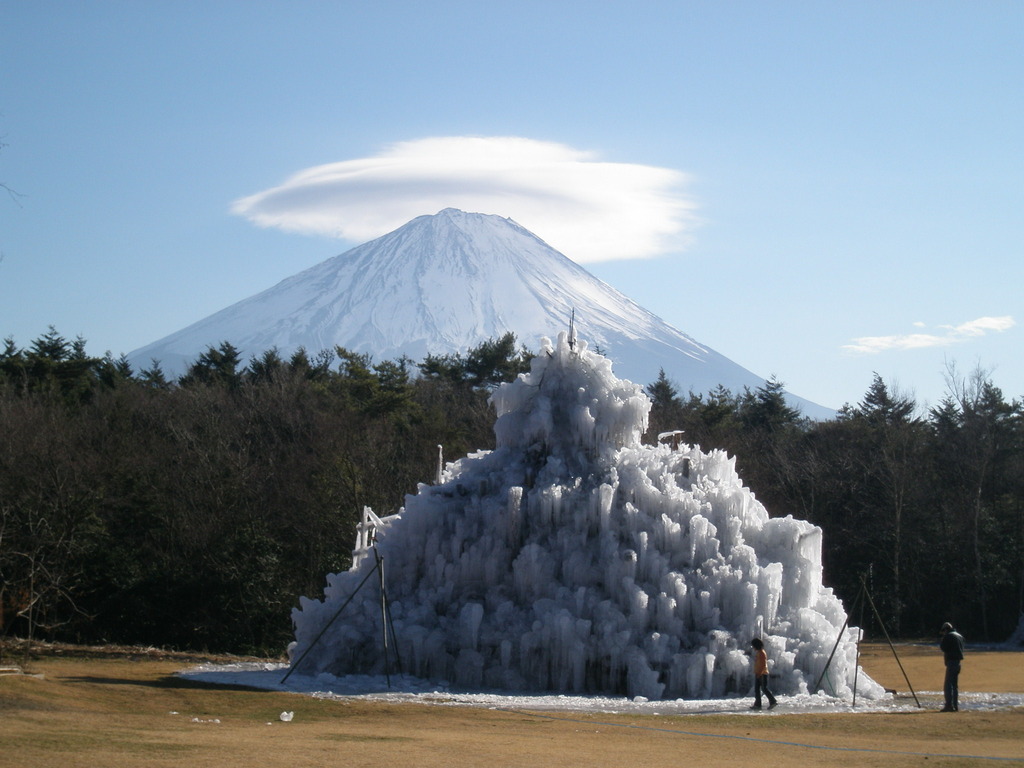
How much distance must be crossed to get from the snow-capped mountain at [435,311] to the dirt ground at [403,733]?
114 m

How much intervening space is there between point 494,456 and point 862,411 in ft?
140

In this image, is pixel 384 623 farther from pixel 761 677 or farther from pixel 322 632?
pixel 761 677

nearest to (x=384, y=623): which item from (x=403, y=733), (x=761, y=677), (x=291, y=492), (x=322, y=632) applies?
(x=322, y=632)

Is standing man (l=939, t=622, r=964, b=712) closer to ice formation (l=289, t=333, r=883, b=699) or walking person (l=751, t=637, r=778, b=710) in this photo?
ice formation (l=289, t=333, r=883, b=699)

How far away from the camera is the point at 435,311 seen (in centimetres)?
16075

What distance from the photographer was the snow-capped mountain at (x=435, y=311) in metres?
149

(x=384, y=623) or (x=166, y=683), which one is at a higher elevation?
(x=384, y=623)

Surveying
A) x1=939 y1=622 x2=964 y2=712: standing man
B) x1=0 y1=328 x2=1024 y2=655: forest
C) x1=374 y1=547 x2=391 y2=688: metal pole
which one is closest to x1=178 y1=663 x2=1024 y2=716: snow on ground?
x1=374 y1=547 x2=391 y2=688: metal pole

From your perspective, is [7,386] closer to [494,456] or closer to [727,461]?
[494,456]

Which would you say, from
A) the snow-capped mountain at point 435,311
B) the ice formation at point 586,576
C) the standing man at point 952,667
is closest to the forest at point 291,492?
the ice formation at point 586,576

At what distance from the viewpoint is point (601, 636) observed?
22.5 meters

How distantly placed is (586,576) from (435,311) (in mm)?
138616

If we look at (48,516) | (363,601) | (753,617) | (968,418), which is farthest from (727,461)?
(968,418)

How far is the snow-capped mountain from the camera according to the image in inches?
5861
